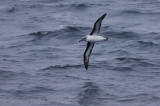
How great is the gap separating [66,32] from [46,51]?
128 inches

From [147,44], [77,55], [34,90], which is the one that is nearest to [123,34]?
[147,44]

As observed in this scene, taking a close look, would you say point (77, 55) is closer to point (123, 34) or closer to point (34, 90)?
point (123, 34)

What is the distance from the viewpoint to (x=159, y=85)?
21.0 m

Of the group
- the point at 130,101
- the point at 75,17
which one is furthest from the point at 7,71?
the point at 75,17

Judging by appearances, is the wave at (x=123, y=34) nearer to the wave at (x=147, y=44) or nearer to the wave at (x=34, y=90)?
the wave at (x=147, y=44)

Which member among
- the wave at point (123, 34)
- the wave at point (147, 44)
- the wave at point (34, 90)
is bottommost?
the wave at point (34, 90)

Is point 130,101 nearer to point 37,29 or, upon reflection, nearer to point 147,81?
point 147,81

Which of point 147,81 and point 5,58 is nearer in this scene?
point 147,81

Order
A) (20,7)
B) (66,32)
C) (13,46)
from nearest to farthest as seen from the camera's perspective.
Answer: (13,46)
(66,32)
(20,7)

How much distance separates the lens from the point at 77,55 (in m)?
25.0

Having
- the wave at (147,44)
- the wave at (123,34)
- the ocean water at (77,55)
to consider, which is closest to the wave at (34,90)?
the ocean water at (77,55)

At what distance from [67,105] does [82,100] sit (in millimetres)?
853

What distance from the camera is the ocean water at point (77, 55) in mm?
20266

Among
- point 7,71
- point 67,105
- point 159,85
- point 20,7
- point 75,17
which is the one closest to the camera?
point 67,105
